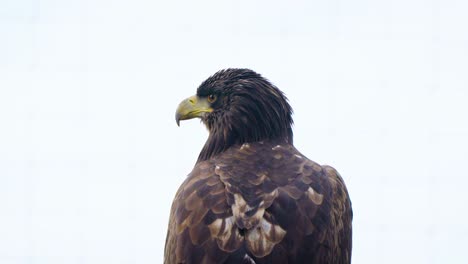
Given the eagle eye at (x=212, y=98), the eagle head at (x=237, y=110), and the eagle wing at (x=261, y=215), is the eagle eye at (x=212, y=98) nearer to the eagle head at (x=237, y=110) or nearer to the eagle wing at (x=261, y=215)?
the eagle head at (x=237, y=110)

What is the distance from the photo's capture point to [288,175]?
36.5 ft

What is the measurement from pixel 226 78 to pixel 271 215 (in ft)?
11.1

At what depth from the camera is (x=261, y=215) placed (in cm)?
1028

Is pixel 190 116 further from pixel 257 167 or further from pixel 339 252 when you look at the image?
pixel 339 252

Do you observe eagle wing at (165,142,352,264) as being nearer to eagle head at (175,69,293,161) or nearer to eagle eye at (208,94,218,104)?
eagle head at (175,69,293,161)

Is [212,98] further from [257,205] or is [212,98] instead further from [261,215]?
[261,215]

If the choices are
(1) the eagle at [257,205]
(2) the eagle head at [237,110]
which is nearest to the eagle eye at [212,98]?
(2) the eagle head at [237,110]

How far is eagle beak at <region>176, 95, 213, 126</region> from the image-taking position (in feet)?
44.1

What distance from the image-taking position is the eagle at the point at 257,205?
33.1 feet

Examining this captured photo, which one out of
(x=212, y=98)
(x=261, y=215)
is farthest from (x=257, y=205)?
(x=212, y=98)

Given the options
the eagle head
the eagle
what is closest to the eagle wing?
the eagle

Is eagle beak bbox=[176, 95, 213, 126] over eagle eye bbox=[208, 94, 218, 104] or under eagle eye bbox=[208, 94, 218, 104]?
under

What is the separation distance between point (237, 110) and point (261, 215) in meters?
2.96

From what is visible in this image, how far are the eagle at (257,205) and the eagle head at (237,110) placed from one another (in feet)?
0.06
